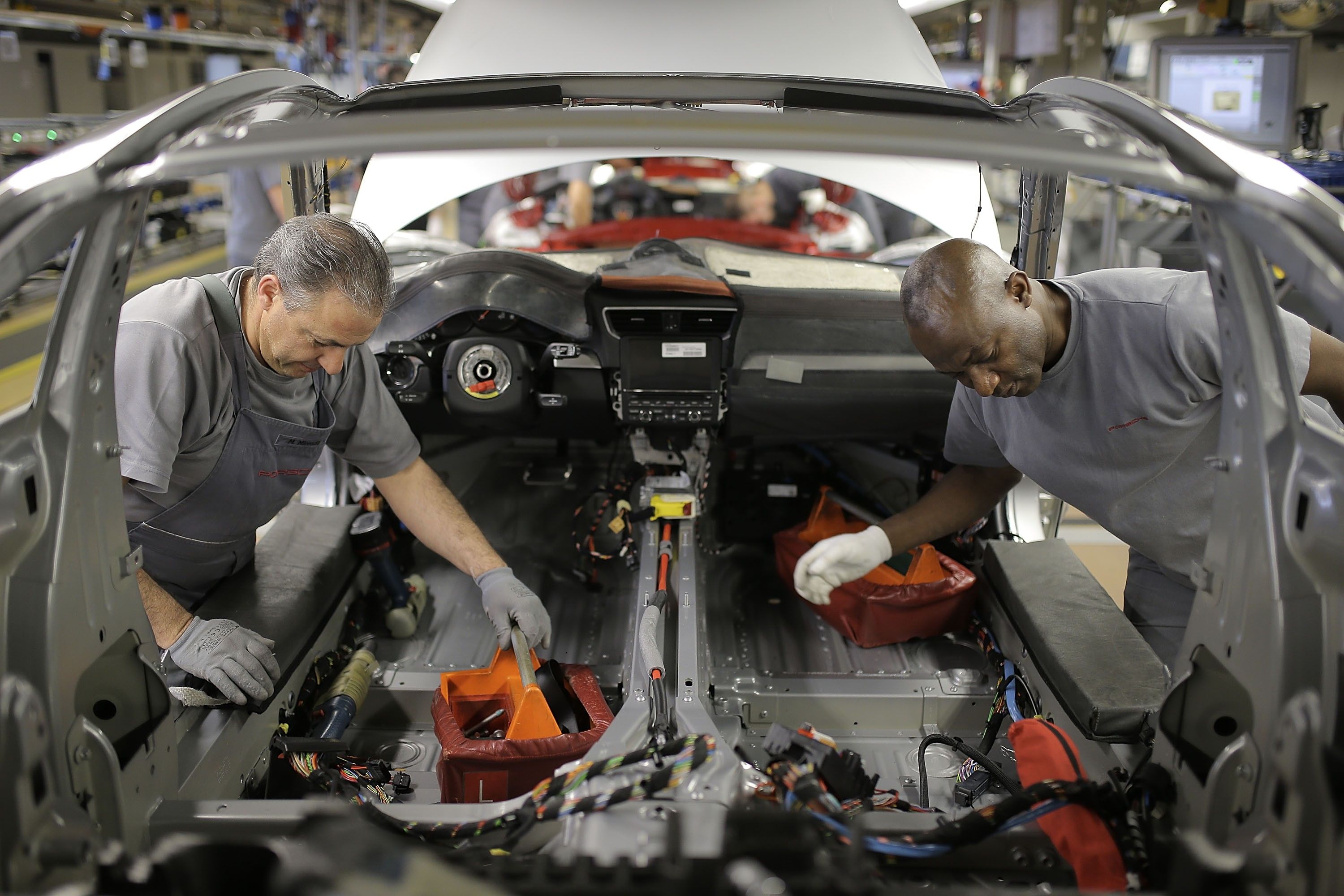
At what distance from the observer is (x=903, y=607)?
2.50 m

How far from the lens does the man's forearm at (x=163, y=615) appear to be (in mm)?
1927

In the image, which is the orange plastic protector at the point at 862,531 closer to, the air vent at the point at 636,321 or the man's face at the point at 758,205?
the air vent at the point at 636,321

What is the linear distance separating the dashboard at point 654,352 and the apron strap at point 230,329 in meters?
0.68

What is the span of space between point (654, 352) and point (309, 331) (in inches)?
41.3

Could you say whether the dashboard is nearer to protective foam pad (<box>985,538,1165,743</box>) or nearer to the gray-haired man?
the gray-haired man

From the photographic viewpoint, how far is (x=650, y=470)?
114 inches

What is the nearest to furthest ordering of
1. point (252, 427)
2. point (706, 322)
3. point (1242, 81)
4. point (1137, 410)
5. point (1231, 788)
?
point (1231, 788), point (1137, 410), point (252, 427), point (706, 322), point (1242, 81)

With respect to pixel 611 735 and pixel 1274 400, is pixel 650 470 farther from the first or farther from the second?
pixel 1274 400

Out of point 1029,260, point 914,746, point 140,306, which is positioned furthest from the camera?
point 1029,260

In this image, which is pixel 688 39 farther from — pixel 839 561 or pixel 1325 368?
pixel 1325 368

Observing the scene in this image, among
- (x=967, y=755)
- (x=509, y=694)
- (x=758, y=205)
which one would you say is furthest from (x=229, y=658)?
(x=758, y=205)

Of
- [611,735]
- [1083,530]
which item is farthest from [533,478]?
[1083,530]

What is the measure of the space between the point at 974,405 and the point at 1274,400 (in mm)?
1022

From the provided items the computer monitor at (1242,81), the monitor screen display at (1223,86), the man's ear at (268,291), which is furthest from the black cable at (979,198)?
the computer monitor at (1242,81)
